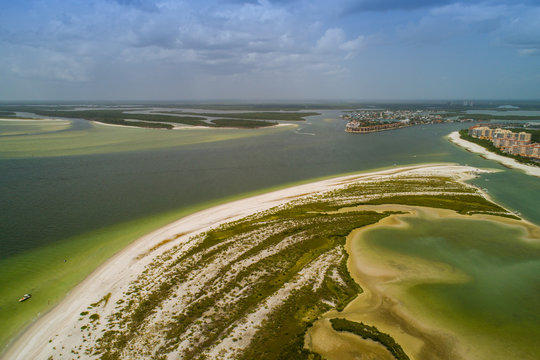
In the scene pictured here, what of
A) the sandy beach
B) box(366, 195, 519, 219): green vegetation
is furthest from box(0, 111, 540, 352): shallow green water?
box(366, 195, 519, 219): green vegetation

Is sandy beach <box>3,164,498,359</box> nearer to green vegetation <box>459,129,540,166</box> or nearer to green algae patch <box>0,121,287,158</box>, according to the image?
green vegetation <box>459,129,540,166</box>

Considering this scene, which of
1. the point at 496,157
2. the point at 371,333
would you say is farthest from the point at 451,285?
the point at 496,157

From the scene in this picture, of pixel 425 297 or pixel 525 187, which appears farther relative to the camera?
pixel 525 187

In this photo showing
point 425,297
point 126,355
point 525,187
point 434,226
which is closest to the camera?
point 126,355

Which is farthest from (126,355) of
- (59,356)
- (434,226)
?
(434,226)

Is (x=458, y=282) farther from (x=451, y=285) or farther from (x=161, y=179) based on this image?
(x=161, y=179)

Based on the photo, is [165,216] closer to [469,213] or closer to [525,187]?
[469,213]

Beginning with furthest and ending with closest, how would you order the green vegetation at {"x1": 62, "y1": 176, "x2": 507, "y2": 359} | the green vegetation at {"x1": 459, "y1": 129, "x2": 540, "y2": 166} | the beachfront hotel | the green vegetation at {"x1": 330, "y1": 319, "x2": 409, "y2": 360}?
the beachfront hotel → the green vegetation at {"x1": 459, "y1": 129, "x2": 540, "y2": 166} → the green vegetation at {"x1": 62, "y1": 176, "x2": 507, "y2": 359} → the green vegetation at {"x1": 330, "y1": 319, "x2": 409, "y2": 360}
